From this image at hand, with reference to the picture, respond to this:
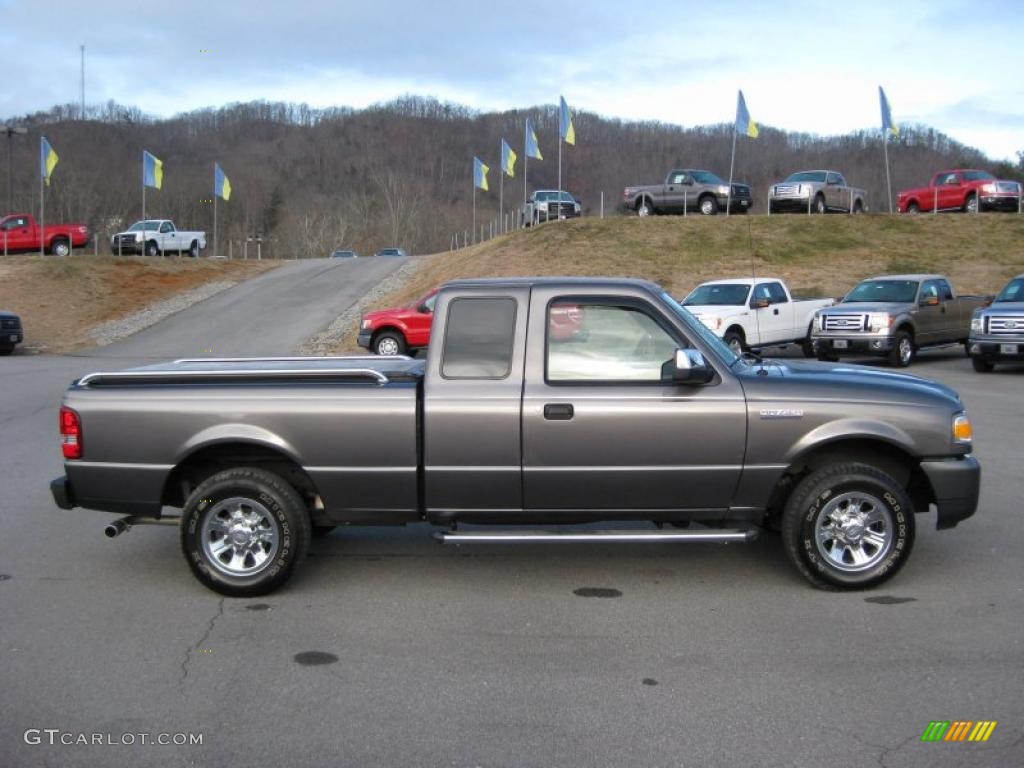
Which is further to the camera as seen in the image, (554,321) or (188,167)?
(188,167)

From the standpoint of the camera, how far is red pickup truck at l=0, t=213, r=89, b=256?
135 ft

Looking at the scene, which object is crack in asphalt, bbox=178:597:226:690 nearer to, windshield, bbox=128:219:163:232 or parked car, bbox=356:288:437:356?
parked car, bbox=356:288:437:356

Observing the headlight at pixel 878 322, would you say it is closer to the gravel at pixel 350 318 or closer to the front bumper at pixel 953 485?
the gravel at pixel 350 318

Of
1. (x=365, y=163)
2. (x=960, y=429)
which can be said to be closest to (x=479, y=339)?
(x=960, y=429)

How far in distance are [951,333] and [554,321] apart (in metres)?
17.8

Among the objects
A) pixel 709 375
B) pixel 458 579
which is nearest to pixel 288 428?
pixel 458 579

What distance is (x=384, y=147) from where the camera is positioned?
156375mm

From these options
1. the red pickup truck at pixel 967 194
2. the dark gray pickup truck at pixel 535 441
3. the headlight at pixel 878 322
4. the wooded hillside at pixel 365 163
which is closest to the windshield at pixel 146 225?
the red pickup truck at pixel 967 194

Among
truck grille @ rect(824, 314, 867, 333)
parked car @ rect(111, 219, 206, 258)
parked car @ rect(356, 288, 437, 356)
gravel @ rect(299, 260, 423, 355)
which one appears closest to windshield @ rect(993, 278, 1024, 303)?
truck grille @ rect(824, 314, 867, 333)

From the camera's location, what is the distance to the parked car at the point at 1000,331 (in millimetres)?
17594

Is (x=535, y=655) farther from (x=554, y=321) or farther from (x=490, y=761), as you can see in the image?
(x=554, y=321)

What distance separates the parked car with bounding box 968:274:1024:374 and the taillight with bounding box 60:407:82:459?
651 inches

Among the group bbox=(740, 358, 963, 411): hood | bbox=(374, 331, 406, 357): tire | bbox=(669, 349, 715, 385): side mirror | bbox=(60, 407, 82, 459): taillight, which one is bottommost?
bbox=(374, 331, 406, 357): tire

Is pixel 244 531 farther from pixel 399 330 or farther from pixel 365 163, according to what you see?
pixel 365 163
